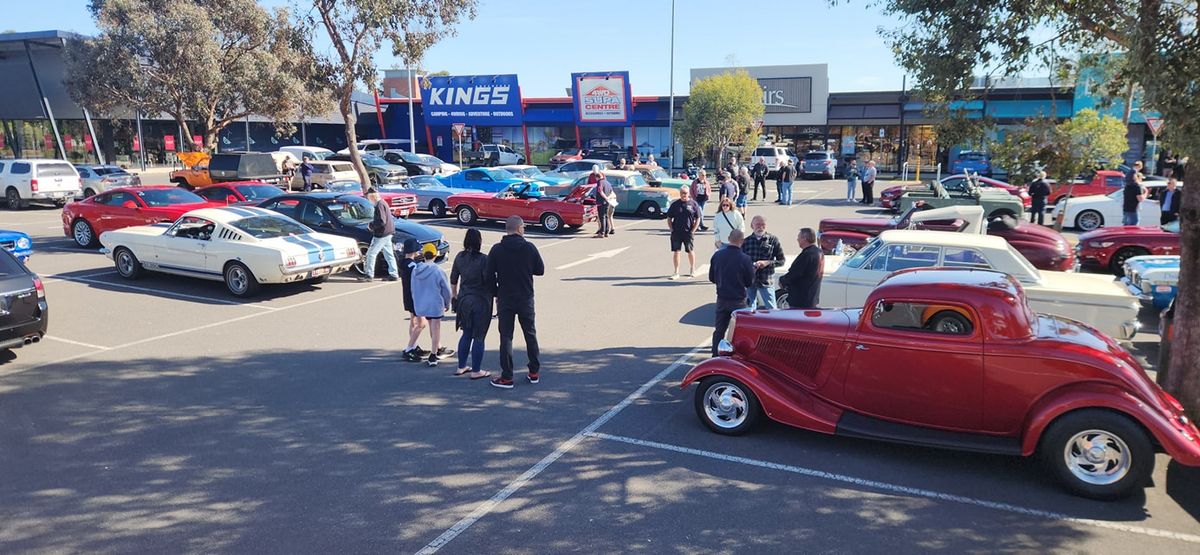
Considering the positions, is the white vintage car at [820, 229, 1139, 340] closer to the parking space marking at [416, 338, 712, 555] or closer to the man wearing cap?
the parking space marking at [416, 338, 712, 555]

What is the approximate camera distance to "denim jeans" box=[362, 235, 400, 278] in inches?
557

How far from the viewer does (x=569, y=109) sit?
152 ft

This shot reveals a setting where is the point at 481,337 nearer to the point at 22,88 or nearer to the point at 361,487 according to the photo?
the point at 361,487

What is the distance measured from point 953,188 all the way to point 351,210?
16.2 meters

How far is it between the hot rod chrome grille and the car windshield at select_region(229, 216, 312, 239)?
30.4ft

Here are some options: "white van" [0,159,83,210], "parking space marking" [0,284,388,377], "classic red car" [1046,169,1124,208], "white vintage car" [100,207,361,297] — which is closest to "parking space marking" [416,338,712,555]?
"parking space marking" [0,284,388,377]

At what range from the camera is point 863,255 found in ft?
33.4

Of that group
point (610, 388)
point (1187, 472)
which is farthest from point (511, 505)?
point (1187, 472)

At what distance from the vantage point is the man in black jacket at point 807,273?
29.3ft

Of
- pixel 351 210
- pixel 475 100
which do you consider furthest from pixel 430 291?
pixel 475 100

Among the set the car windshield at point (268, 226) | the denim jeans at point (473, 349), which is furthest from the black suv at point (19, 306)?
the denim jeans at point (473, 349)

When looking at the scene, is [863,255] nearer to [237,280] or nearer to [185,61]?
[237,280]

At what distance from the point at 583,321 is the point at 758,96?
106 ft

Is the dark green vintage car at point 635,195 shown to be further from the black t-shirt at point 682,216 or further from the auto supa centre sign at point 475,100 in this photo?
the auto supa centre sign at point 475,100
